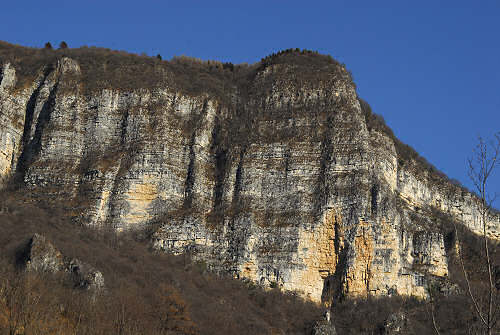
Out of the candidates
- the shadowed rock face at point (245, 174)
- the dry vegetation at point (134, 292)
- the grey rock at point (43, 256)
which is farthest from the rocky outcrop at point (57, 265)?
the shadowed rock face at point (245, 174)

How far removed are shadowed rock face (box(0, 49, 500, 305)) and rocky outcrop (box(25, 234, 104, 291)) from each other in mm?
11920

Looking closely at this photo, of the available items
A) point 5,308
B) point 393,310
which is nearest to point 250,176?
point 393,310

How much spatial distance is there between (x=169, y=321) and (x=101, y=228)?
18165 millimetres

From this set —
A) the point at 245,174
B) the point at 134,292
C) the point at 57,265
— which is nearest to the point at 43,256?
the point at 57,265

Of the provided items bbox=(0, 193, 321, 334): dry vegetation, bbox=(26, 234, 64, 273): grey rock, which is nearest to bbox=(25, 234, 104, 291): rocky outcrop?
bbox=(26, 234, 64, 273): grey rock

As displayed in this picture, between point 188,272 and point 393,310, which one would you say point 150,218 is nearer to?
point 188,272

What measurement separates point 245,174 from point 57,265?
2103 cm

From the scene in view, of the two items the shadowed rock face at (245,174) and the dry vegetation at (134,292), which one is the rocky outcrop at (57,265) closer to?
the dry vegetation at (134,292)

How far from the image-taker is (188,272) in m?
52.8

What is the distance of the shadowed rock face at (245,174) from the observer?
5531 centimetres

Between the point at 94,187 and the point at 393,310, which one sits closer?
the point at 393,310

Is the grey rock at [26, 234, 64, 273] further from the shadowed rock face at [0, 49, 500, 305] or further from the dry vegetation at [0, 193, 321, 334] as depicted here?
the shadowed rock face at [0, 49, 500, 305]

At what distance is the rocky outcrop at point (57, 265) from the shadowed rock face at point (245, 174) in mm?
11920

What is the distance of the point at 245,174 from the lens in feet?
201
